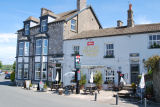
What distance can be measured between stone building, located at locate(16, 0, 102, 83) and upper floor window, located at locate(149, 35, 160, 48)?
11550 mm

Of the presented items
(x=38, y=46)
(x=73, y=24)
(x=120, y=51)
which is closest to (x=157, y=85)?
(x=120, y=51)

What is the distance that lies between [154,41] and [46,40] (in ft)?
50.0

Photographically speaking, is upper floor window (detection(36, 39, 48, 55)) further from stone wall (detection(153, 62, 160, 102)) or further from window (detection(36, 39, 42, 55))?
stone wall (detection(153, 62, 160, 102))

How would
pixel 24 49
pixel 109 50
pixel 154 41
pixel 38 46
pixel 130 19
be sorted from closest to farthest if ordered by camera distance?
pixel 154 41
pixel 109 50
pixel 130 19
pixel 38 46
pixel 24 49

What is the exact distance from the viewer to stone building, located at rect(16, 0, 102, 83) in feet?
84.3

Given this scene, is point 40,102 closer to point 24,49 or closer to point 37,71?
point 37,71

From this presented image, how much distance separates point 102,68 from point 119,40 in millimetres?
4014

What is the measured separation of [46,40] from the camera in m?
27.1

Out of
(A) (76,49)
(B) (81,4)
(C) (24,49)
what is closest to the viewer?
(A) (76,49)

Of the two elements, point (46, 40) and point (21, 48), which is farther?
point (21, 48)

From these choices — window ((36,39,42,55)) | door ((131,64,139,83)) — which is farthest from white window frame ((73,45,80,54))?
door ((131,64,139,83))

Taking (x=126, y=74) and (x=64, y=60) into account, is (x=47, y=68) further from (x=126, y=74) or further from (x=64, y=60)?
(x=126, y=74)

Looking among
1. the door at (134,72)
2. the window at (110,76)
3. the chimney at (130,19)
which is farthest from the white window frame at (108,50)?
the chimney at (130,19)

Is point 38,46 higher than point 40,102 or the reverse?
higher
